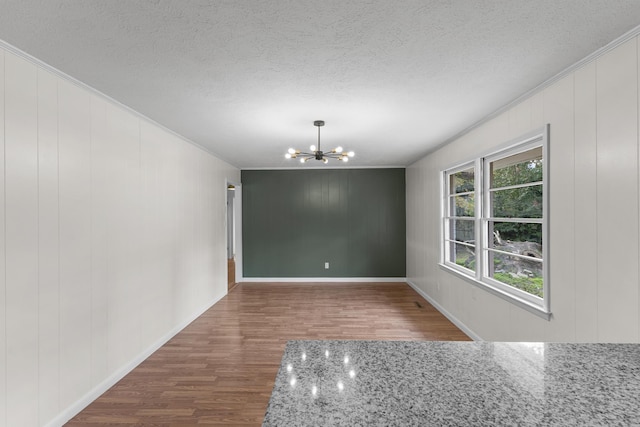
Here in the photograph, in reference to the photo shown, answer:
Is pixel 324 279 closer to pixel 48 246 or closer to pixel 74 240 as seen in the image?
pixel 74 240

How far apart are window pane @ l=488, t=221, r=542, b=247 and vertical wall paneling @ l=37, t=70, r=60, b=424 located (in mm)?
3815

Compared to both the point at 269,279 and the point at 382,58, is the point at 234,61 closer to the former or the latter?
the point at 382,58

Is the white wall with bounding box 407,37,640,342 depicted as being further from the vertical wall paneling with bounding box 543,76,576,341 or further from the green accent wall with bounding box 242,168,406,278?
the green accent wall with bounding box 242,168,406,278

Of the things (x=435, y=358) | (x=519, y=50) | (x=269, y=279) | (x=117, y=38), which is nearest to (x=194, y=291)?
(x=269, y=279)

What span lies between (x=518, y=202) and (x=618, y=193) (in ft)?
3.89

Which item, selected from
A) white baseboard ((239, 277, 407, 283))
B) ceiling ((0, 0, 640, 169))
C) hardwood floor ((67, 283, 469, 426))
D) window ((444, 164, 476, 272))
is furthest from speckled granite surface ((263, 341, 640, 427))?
white baseboard ((239, 277, 407, 283))

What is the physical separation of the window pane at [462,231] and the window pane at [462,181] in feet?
1.44

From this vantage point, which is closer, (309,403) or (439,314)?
(309,403)

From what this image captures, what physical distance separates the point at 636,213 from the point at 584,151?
1.84 ft

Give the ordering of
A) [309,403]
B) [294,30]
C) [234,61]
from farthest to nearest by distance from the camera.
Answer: [234,61] < [294,30] < [309,403]

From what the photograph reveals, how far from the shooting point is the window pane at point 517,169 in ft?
9.30

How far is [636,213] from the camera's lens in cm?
180

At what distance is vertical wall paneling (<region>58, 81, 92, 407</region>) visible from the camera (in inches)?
90.1

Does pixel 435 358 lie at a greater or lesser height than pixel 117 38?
lesser
